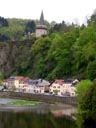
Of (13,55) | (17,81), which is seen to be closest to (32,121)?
(17,81)

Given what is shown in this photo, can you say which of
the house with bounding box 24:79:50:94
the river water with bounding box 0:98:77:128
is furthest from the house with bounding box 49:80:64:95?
the river water with bounding box 0:98:77:128

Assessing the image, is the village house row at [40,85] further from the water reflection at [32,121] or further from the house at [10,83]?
the water reflection at [32,121]

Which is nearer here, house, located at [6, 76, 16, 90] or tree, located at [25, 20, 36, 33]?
house, located at [6, 76, 16, 90]

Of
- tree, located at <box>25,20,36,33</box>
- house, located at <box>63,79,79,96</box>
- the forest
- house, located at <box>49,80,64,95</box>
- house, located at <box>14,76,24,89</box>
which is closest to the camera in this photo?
house, located at <box>63,79,79,96</box>

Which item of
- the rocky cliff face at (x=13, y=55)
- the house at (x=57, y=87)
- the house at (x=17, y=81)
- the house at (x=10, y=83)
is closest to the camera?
the house at (x=57, y=87)

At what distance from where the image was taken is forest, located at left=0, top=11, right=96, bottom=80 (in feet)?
310

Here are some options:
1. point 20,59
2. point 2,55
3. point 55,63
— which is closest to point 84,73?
point 55,63

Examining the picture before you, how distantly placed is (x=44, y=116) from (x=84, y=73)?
35096mm

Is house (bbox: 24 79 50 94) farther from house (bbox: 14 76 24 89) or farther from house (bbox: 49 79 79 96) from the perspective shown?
house (bbox: 14 76 24 89)

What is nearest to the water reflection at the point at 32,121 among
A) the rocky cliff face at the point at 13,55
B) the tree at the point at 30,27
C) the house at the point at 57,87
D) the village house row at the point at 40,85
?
the village house row at the point at 40,85

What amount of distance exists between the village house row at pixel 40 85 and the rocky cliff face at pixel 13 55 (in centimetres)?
857

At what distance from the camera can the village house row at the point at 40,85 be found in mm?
92438

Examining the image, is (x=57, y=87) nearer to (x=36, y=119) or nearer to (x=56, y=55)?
(x=56, y=55)

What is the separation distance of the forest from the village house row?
2694 millimetres
